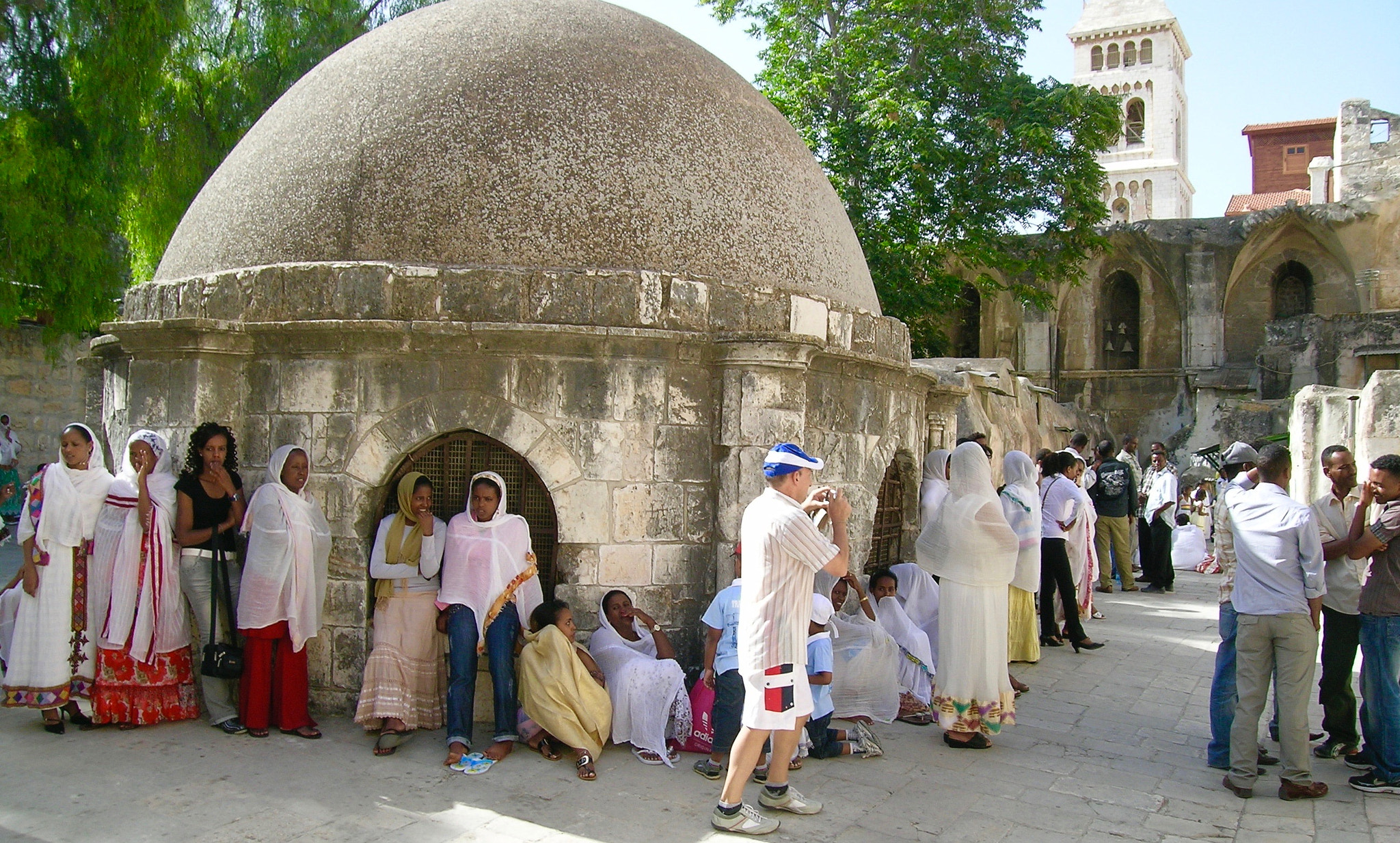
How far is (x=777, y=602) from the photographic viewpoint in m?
3.87

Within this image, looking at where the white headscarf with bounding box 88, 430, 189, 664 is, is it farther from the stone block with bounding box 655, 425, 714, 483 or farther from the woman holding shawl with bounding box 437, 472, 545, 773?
the stone block with bounding box 655, 425, 714, 483

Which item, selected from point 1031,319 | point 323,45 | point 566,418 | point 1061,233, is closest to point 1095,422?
point 1031,319

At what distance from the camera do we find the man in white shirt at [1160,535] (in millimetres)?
11211

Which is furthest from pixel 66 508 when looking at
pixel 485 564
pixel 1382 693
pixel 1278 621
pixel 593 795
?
pixel 1382 693

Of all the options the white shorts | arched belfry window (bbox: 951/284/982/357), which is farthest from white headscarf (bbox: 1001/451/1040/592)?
arched belfry window (bbox: 951/284/982/357)

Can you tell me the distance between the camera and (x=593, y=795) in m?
4.26

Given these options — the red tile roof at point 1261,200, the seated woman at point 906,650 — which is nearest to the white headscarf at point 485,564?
the seated woman at point 906,650

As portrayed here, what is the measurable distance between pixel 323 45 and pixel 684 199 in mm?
10314

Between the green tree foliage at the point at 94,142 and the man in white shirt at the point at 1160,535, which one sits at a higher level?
the green tree foliage at the point at 94,142

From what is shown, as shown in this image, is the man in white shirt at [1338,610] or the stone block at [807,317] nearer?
the man in white shirt at [1338,610]

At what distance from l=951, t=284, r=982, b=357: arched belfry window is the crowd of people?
71.5ft

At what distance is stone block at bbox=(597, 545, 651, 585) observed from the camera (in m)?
5.20

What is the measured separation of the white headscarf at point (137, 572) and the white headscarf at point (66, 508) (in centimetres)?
6

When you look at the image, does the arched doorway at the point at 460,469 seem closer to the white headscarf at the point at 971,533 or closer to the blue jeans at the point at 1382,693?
the white headscarf at the point at 971,533
